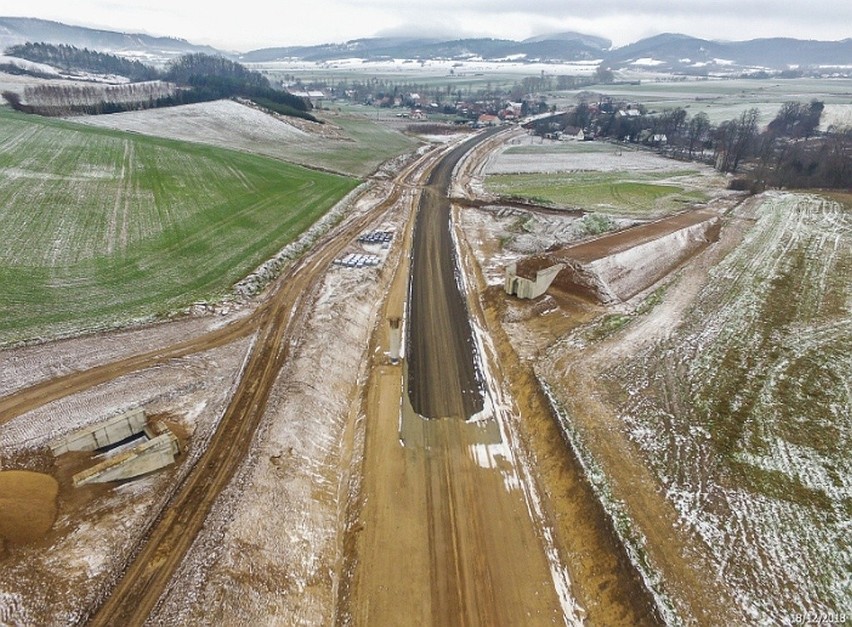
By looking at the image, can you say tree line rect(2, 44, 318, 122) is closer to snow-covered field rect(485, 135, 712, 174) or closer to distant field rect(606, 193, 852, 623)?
snow-covered field rect(485, 135, 712, 174)

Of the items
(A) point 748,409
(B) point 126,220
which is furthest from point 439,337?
(B) point 126,220

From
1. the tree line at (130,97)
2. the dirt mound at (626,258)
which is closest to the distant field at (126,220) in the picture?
the dirt mound at (626,258)

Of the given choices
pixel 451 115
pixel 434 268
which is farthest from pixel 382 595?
pixel 451 115

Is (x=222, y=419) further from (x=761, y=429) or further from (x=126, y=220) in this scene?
(x=126, y=220)

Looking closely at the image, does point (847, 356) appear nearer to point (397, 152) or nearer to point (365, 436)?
point (365, 436)

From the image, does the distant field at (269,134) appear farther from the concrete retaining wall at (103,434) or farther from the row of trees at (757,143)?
the concrete retaining wall at (103,434)
